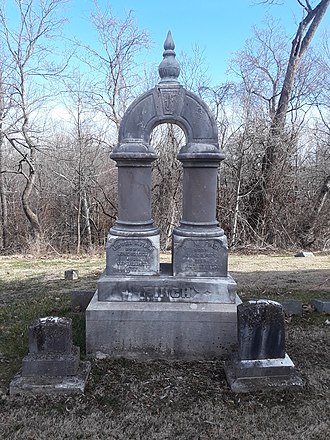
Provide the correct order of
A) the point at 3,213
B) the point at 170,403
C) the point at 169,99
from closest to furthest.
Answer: the point at 170,403 < the point at 169,99 < the point at 3,213

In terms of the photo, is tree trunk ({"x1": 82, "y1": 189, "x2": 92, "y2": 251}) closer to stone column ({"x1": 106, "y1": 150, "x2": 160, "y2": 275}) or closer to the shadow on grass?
the shadow on grass

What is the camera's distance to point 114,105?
45.2 ft

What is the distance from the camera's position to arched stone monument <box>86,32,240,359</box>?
401 centimetres

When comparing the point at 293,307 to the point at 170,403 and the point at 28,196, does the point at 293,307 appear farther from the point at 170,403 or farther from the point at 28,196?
the point at 28,196

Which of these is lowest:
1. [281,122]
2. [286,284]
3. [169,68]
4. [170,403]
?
[170,403]

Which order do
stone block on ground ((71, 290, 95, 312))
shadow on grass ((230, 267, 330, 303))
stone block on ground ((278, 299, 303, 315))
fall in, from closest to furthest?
stone block on ground ((278, 299, 303, 315)) < stone block on ground ((71, 290, 95, 312)) < shadow on grass ((230, 267, 330, 303))

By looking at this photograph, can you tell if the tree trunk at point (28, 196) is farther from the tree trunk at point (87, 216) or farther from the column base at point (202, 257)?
the column base at point (202, 257)

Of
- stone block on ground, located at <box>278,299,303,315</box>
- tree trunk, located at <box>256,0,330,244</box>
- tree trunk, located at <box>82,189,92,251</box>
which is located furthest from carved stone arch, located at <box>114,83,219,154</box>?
tree trunk, located at <box>82,189,92,251</box>

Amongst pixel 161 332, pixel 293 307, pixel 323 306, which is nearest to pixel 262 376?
pixel 161 332

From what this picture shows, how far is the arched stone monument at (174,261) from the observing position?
401 centimetres

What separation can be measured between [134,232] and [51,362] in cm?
160

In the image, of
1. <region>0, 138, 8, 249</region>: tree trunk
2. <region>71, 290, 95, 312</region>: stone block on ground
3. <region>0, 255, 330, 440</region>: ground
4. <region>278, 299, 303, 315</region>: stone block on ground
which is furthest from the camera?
<region>0, 138, 8, 249</region>: tree trunk

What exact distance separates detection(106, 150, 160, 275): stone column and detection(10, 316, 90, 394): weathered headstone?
1.05 metres

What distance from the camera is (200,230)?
4.38 metres
